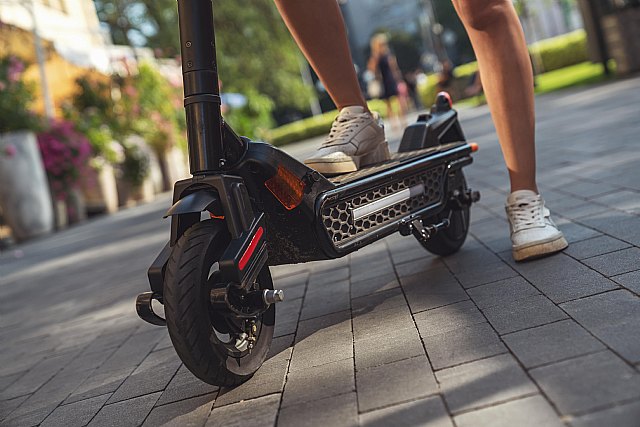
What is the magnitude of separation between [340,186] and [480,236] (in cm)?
130

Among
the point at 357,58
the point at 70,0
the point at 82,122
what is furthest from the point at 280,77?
the point at 357,58

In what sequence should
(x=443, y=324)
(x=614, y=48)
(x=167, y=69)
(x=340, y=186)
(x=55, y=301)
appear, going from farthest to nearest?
(x=167, y=69)
(x=614, y=48)
(x=55, y=301)
(x=340, y=186)
(x=443, y=324)

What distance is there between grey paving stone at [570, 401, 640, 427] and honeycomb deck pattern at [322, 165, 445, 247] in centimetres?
123

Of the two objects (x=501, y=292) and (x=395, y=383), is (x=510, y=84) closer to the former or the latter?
(x=501, y=292)

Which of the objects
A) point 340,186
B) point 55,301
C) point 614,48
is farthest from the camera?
point 614,48

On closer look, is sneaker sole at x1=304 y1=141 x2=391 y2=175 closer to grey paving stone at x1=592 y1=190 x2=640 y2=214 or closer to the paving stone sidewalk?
the paving stone sidewalk

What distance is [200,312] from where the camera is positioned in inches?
89.4

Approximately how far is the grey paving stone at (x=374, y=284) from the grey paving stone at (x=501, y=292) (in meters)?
0.52

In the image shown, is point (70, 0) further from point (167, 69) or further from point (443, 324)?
point (443, 324)

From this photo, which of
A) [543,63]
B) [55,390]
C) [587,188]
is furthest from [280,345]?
[543,63]

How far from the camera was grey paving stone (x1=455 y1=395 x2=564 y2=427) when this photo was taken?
5.67ft

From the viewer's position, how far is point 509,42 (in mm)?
3248

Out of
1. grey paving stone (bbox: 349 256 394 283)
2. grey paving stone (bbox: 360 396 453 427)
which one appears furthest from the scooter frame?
grey paving stone (bbox: 349 256 394 283)

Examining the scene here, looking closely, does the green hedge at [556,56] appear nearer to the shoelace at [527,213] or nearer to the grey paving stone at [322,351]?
the shoelace at [527,213]
